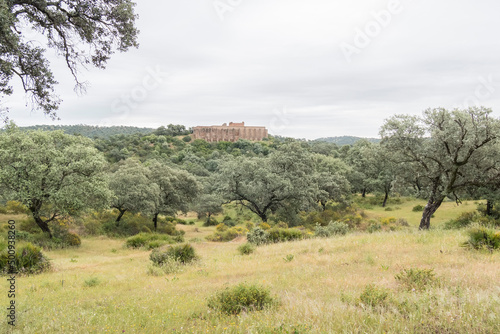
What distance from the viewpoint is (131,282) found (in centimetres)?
875

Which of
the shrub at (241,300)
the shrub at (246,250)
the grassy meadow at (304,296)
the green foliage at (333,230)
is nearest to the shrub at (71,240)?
the grassy meadow at (304,296)

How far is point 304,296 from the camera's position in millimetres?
5586

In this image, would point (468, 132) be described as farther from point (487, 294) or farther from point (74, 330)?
point (74, 330)

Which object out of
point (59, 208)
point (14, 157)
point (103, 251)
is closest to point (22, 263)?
point (103, 251)

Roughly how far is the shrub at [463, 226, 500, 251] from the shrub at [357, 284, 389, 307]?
5.56 metres

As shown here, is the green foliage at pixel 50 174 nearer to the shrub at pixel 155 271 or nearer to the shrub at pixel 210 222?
the shrub at pixel 155 271

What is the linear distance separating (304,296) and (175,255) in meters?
7.84

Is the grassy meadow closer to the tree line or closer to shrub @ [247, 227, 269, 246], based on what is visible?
shrub @ [247, 227, 269, 246]

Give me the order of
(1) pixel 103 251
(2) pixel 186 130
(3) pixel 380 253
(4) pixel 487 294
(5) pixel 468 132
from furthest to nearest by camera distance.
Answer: (2) pixel 186 130, (1) pixel 103 251, (5) pixel 468 132, (3) pixel 380 253, (4) pixel 487 294

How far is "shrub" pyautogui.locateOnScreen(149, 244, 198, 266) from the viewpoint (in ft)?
38.8

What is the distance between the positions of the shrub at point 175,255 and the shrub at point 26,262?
4007 millimetres

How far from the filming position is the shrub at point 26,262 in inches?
428

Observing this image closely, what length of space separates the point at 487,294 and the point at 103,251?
856 inches

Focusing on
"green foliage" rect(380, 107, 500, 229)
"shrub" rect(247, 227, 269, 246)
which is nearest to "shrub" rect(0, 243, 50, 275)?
"shrub" rect(247, 227, 269, 246)
